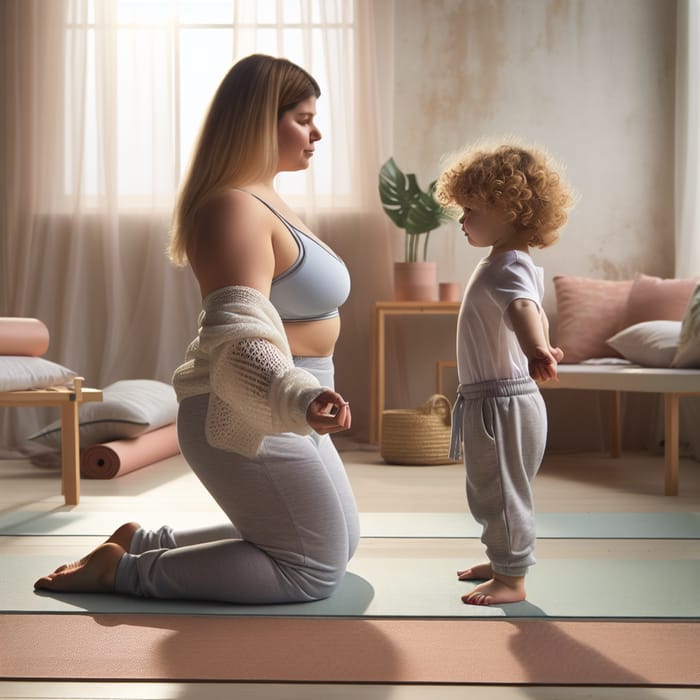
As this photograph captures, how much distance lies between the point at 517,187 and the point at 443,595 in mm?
724

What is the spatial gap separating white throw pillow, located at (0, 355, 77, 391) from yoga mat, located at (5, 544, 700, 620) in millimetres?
930

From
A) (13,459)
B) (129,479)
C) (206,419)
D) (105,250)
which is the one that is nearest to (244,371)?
(206,419)

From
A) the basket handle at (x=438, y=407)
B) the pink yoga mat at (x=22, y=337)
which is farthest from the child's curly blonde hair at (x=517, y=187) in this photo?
the basket handle at (x=438, y=407)

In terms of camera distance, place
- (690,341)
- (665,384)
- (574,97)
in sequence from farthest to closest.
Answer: (574,97), (690,341), (665,384)

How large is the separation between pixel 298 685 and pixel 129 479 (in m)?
2.23

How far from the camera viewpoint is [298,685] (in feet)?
4.12

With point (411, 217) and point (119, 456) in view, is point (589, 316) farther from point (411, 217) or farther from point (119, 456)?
point (119, 456)

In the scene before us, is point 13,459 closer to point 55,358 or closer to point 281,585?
point 55,358

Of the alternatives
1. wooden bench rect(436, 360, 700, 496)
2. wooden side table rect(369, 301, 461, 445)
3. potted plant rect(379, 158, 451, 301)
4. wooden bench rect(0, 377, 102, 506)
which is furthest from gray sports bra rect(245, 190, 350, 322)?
potted plant rect(379, 158, 451, 301)

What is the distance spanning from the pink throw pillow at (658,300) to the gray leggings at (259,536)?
271 cm

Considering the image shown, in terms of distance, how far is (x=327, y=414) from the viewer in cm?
130

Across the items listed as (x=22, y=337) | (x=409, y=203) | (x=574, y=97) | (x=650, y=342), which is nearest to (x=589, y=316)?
(x=650, y=342)

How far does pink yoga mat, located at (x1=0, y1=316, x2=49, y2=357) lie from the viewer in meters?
3.08

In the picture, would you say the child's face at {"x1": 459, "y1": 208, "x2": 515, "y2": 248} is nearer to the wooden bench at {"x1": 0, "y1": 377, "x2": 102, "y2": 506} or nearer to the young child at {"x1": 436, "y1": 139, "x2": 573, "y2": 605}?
the young child at {"x1": 436, "y1": 139, "x2": 573, "y2": 605}
